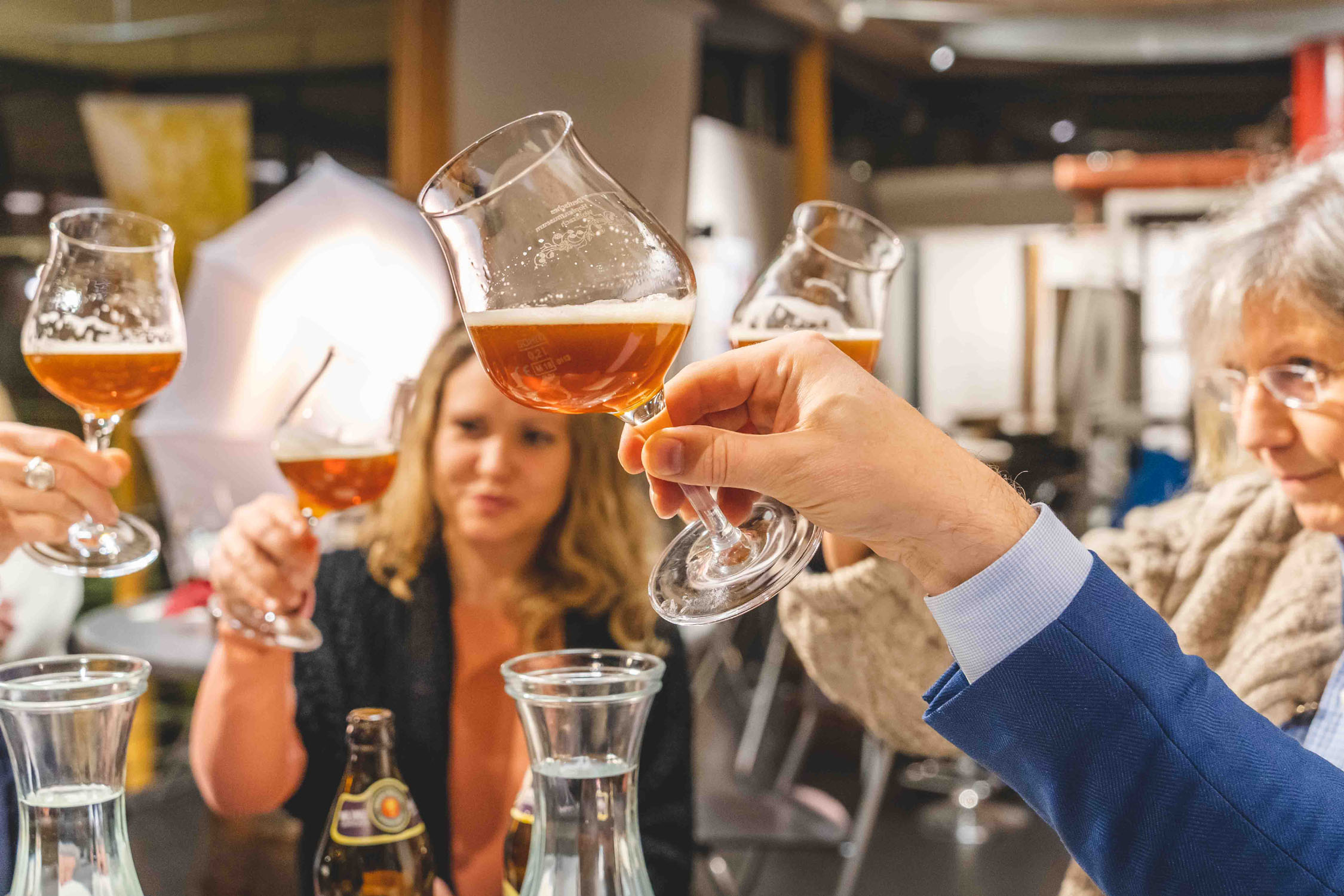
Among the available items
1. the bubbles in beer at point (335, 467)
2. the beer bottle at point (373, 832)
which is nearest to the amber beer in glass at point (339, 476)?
the bubbles in beer at point (335, 467)

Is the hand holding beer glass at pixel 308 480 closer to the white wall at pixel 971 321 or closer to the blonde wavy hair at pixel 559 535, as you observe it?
the blonde wavy hair at pixel 559 535

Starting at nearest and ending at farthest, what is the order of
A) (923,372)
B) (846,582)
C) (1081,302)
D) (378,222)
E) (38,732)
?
(38,732)
(846,582)
(378,222)
(1081,302)
(923,372)

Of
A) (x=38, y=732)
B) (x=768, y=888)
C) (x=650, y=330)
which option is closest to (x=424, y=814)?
(x=38, y=732)

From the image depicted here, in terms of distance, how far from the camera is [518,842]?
0.94 meters

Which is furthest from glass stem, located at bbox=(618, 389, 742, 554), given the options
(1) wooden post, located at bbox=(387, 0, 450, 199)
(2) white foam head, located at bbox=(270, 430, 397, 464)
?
(1) wooden post, located at bbox=(387, 0, 450, 199)

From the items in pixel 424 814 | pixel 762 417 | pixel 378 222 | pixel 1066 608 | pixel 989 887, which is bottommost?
pixel 989 887

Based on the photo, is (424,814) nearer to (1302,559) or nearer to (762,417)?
(762,417)

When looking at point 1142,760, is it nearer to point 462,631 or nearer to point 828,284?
point 828,284

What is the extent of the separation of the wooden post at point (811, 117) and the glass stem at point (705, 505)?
268 inches

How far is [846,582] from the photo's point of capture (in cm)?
152

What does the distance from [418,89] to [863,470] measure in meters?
3.81

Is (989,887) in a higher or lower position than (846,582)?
lower

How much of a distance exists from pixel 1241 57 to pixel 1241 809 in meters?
8.69

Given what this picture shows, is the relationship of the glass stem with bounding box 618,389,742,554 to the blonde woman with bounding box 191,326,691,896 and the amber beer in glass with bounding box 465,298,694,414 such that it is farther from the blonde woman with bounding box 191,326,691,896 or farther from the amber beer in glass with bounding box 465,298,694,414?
the blonde woman with bounding box 191,326,691,896
